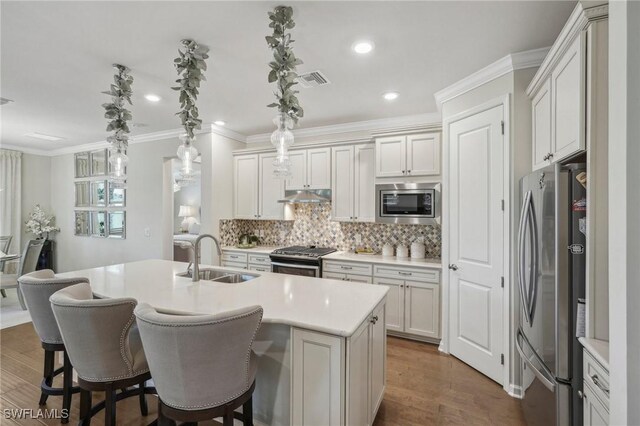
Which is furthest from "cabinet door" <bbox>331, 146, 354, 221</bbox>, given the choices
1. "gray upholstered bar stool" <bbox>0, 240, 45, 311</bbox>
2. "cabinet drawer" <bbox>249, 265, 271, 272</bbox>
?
"gray upholstered bar stool" <bbox>0, 240, 45, 311</bbox>

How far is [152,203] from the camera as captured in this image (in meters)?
4.93

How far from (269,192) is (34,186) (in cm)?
520

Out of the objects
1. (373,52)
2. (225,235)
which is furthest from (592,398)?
(225,235)

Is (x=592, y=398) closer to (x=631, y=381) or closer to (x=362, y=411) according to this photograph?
(x=631, y=381)

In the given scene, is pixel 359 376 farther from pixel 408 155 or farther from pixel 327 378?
pixel 408 155

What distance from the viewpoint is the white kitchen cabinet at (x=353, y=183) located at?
12.7 ft

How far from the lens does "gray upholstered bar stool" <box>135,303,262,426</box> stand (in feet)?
4.10

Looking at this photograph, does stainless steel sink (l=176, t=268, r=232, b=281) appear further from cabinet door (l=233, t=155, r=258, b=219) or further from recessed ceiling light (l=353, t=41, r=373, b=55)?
recessed ceiling light (l=353, t=41, r=373, b=55)

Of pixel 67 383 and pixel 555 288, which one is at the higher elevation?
pixel 555 288

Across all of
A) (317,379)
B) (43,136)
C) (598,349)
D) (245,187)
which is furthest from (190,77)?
(43,136)

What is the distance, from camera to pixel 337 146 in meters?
4.08

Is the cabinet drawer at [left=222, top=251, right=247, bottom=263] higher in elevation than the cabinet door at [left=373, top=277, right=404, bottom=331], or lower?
higher

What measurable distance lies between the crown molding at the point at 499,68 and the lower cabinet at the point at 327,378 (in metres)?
2.32

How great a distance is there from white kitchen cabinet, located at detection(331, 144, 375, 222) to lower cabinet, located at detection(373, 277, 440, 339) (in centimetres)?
91
